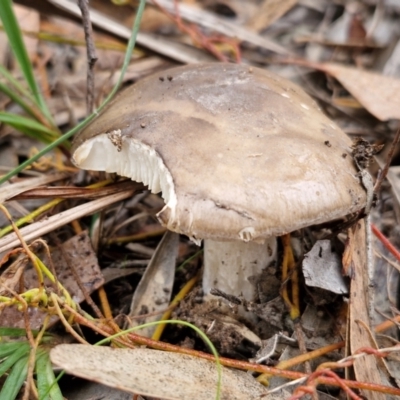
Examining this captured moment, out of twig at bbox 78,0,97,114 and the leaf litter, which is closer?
the leaf litter

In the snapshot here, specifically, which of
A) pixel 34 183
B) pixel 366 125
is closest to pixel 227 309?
pixel 34 183

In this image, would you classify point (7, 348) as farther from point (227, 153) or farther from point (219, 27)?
point (219, 27)

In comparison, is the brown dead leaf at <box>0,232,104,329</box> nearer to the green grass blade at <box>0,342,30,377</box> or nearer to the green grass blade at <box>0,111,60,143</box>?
the green grass blade at <box>0,342,30,377</box>

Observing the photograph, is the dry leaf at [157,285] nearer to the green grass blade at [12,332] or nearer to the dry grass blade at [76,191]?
the dry grass blade at [76,191]

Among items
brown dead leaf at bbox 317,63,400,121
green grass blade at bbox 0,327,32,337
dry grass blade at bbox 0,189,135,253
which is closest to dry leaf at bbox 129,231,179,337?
dry grass blade at bbox 0,189,135,253

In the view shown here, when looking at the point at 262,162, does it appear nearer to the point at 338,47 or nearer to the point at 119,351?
the point at 119,351

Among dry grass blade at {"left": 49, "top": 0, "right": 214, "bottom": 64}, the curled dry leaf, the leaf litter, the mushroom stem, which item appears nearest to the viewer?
the curled dry leaf
